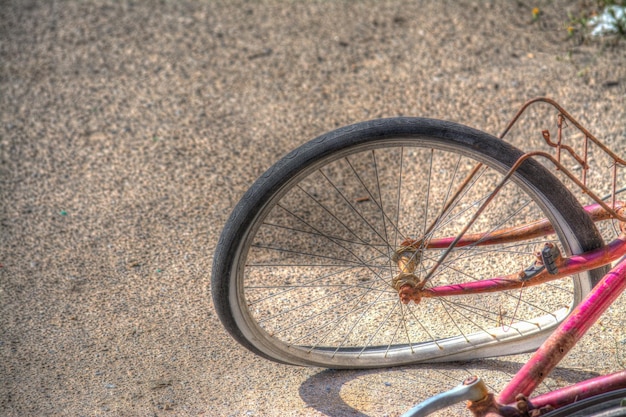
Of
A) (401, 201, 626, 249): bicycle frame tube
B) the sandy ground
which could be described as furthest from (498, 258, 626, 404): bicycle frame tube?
the sandy ground

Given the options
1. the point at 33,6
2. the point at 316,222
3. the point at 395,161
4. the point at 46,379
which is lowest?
the point at 46,379

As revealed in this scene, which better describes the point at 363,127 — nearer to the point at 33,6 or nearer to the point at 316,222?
the point at 316,222

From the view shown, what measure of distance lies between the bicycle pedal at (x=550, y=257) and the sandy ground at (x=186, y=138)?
0.57 m

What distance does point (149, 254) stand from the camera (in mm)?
3564

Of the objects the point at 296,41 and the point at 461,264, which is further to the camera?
the point at 296,41

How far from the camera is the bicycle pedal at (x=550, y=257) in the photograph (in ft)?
7.73

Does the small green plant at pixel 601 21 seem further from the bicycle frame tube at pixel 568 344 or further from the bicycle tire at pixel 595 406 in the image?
the bicycle tire at pixel 595 406

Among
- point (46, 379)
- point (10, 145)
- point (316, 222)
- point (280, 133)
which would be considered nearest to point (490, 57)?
point (280, 133)

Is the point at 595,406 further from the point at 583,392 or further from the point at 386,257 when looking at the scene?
the point at 386,257

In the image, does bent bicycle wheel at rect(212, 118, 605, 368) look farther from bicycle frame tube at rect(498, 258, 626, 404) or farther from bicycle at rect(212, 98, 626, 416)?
bicycle frame tube at rect(498, 258, 626, 404)

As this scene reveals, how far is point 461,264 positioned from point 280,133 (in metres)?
1.56

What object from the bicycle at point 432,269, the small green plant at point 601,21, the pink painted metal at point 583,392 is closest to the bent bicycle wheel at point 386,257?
the bicycle at point 432,269

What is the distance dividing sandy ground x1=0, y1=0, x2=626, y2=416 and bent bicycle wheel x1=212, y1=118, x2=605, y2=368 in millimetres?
165

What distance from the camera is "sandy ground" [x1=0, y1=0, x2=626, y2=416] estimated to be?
2.78 metres
